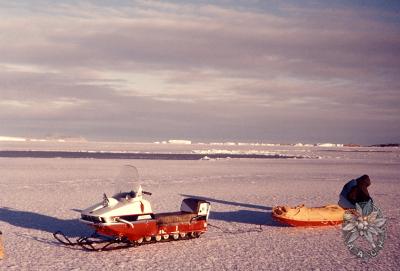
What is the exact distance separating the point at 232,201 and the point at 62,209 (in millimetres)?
6017

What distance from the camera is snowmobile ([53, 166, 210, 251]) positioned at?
9.81 m

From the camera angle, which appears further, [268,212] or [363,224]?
[268,212]

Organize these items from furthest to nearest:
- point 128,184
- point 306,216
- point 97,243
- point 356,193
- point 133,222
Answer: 1. point 356,193
2. point 306,216
3. point 97,243
4. point 128,184
5. point 133,222

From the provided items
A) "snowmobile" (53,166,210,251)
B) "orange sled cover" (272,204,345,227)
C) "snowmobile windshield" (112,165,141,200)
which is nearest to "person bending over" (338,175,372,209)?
"orange sled cover" (272,204,345,227)

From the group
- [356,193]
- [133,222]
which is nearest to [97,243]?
[133,222]

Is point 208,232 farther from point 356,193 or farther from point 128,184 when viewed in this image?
point 356,193

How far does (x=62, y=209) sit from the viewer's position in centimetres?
1507

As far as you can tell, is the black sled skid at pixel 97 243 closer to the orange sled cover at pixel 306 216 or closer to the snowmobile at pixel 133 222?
the snowmobile at pixel 133 222

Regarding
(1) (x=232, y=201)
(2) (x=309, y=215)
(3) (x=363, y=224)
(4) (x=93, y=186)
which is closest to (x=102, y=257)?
(2) (x=309, y=215)

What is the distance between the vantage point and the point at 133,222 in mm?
10094

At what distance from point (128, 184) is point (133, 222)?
81 cm

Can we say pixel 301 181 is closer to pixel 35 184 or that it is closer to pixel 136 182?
pixel 35 184

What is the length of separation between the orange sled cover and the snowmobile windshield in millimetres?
4187

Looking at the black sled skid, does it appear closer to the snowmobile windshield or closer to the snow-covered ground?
the snow-covered ground
